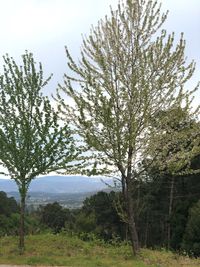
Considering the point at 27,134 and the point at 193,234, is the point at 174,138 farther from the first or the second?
the point at 193,234

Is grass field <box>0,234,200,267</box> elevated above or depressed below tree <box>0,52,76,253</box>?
below

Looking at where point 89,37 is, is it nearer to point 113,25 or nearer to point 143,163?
point 113,25

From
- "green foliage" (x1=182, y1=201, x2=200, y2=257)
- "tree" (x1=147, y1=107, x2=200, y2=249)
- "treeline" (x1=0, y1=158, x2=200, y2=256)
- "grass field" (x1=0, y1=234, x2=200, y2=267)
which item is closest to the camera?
"grass field" (x1=0, y1=234, x2=200, y2=267)

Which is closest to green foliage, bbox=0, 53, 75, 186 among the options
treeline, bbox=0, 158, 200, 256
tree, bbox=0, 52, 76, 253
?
tree, bbox=0, 52, 76, 253

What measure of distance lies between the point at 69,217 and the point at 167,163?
53.4 meters

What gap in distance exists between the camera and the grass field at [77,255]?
14328 millimetres

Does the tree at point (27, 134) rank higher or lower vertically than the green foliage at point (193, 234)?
higher

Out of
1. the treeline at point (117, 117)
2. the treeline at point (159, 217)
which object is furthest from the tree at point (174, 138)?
the treeline at point (159, 217)

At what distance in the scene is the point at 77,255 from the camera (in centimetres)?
1588

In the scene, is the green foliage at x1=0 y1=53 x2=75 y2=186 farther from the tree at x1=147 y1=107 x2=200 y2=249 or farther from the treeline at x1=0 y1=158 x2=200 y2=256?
the treeline at x1=0 y1=158 x2=200 y2=256

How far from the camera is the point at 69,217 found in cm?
6662

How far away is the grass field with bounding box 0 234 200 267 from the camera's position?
1433cm

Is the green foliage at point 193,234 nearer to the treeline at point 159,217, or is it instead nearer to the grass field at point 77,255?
the treeline at point 159,217

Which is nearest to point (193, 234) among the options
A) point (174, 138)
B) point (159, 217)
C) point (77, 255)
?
point (159, 217)
